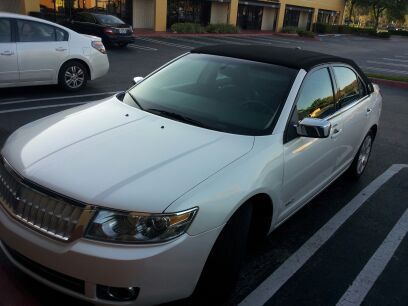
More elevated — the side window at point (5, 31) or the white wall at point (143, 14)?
the side window at point (5, 31)

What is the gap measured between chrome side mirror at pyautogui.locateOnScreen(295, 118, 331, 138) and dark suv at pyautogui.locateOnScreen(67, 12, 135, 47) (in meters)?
15.9

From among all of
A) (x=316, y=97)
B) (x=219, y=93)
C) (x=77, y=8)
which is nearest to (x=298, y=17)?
(x=77, y=8)

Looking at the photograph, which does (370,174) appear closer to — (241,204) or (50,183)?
(241,204)

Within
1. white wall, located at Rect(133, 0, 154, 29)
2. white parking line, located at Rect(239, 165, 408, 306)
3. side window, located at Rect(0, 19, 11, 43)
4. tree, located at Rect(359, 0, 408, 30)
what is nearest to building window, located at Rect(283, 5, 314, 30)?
tree, located at Rect(359, 0, 408, 30)

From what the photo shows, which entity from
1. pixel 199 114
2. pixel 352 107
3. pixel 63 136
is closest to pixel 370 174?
pixel 352 107

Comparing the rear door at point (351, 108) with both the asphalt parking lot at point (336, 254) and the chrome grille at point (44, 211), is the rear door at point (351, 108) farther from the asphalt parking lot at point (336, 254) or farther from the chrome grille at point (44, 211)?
the chrome grille at point (44, 211)

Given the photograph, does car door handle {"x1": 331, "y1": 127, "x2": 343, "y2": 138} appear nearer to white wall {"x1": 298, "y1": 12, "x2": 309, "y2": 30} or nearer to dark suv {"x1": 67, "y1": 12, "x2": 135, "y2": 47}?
dark suv {"x1": 67, "y1": 12, "x2": 135, "y2": 47}

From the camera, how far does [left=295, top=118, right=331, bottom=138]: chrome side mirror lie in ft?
10.9

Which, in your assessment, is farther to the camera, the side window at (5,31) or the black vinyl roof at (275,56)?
the side window at (5,31)

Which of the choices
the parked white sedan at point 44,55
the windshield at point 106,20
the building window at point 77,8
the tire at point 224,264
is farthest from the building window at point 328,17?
the tire at point 224,264

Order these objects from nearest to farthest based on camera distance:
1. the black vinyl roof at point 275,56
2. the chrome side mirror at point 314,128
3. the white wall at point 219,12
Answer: the chrome side mirror at point 314,128 < the black vinyl roof at point 275,56 < the white wall at point 219,12

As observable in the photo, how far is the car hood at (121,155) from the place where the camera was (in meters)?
2.50

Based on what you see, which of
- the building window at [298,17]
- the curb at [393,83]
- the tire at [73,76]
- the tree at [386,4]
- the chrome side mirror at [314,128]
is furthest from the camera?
the tree at [386,4]

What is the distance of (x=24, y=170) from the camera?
2.72 metres
